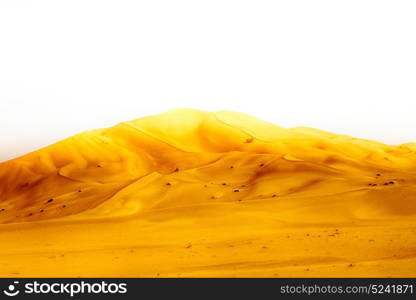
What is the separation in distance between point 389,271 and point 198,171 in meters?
20.8

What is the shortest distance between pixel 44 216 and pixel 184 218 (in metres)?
10.6

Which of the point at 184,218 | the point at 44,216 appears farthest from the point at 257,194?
the point at 44,216

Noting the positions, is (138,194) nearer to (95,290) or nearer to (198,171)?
(198,171)

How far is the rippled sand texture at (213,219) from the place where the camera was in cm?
1067

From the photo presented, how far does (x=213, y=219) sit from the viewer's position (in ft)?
56.9

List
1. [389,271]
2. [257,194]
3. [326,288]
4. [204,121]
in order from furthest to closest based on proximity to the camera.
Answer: [204,121]
[257,194]
[389,271]
[326,288]

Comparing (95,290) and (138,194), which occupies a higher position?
(138,194)

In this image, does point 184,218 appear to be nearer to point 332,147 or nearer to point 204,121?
point 332,147

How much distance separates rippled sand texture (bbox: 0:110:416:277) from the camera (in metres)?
10.7

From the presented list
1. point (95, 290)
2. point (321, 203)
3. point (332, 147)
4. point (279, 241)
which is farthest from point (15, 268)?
point (332, 147)

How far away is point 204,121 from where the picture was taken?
50.6 meters

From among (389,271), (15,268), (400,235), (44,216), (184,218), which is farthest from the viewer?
(44,216)

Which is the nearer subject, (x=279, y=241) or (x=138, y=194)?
(x=279, y=241)

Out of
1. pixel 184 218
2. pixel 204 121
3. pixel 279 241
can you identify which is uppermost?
pixel 204 121
